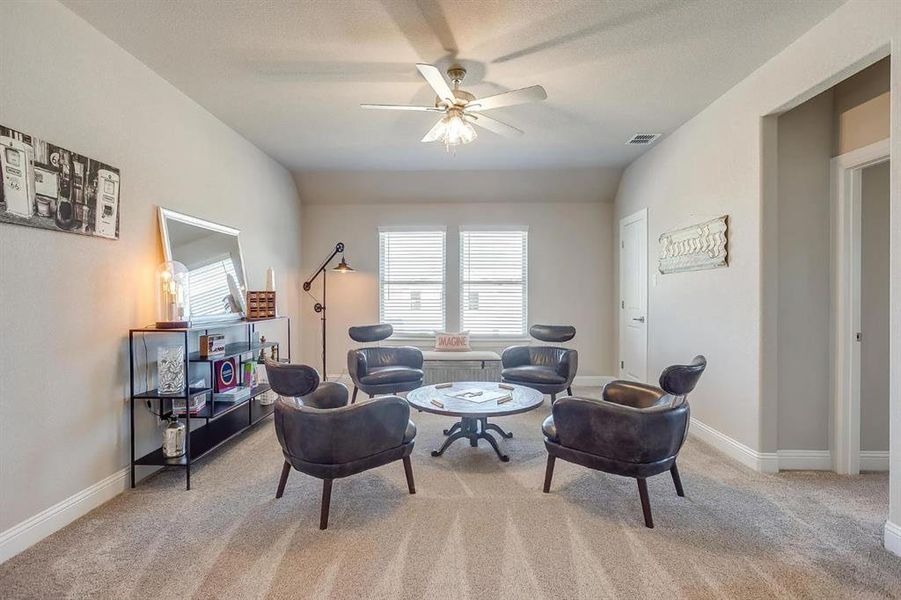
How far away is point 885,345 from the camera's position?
305 cm

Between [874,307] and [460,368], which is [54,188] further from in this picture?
[874,307]

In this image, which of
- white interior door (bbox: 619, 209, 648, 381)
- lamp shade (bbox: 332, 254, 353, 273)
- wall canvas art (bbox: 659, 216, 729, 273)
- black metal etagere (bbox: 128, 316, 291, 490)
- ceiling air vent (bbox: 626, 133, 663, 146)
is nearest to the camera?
black metal etagere (bbox: 128, 316, 291, 490)

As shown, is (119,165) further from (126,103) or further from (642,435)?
(642,435)

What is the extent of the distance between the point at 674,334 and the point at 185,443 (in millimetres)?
Answer: 4405

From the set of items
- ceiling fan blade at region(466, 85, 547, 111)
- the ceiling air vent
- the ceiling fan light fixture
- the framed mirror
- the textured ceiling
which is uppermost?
the ceiling air vent

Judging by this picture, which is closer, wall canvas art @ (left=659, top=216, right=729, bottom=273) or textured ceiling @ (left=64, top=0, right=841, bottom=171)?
textured ceiling @ (left=64, top=0, right=841, bottom=171)

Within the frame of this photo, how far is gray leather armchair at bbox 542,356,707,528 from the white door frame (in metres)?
1.27

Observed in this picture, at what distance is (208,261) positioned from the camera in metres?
3.70

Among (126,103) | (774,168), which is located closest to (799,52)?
(774,168)

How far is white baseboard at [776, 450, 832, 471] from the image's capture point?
308 cm

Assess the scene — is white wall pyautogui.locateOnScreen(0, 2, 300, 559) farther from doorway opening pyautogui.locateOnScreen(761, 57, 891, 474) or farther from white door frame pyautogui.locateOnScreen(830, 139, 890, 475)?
white door frame pyautogui.locateOnScreen(830, 139, 890, 475)

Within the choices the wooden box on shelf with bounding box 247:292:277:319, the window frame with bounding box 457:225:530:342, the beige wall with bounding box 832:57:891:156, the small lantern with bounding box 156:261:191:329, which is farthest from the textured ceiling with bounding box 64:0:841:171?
the window frame with bounding box 457:225:530:342

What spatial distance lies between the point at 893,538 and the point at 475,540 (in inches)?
82.4

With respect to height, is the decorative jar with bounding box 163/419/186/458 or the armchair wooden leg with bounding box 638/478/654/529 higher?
the decorative jar with bounding box 163/419/186/458
